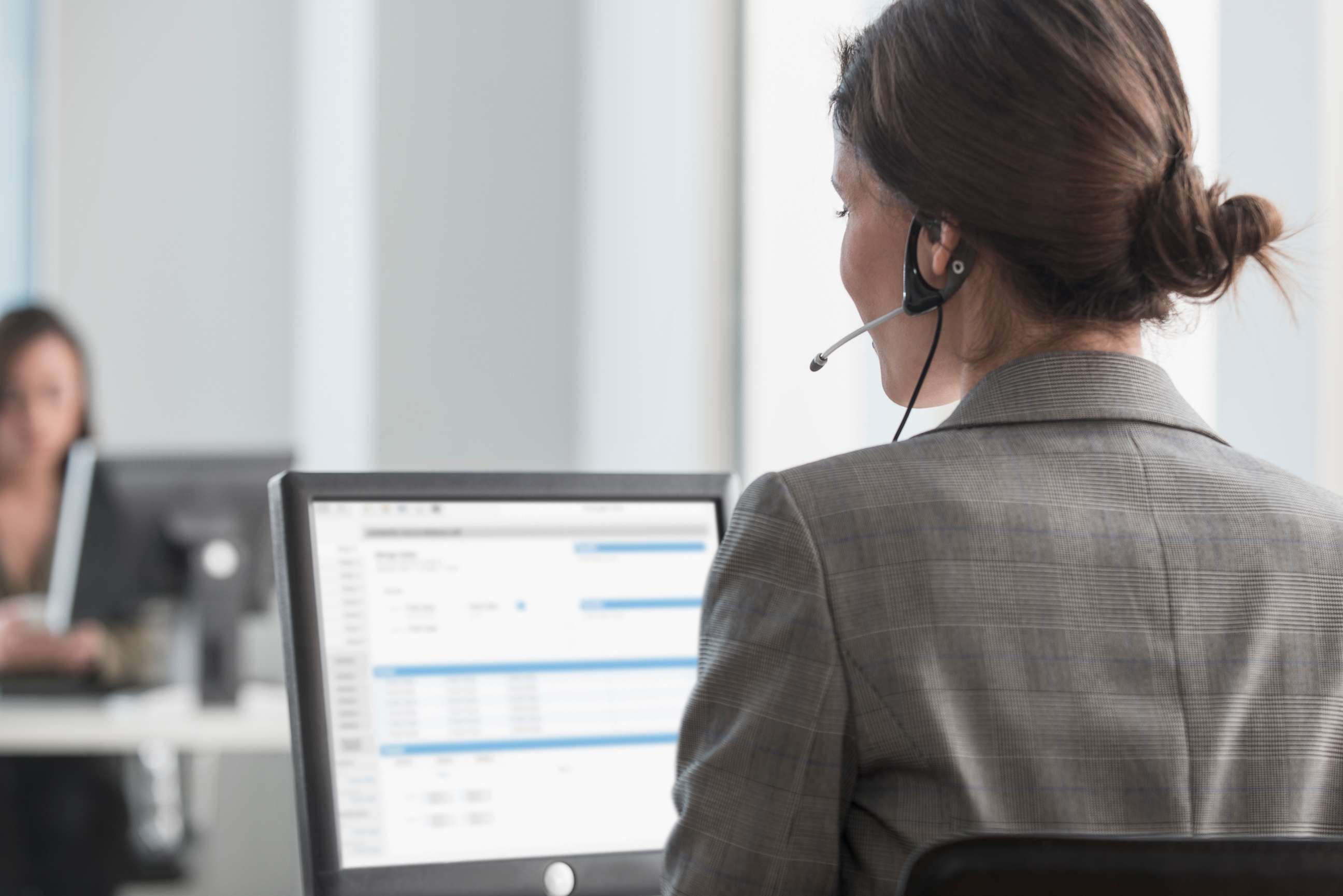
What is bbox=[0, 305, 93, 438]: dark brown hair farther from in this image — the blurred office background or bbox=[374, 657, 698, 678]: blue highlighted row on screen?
bbox=[374, 657, 698, 678]: blue highlighted row on screen

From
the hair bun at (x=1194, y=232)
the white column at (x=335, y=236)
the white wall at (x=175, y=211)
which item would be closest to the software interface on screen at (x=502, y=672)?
the hair bun at (x=1194, y=232)

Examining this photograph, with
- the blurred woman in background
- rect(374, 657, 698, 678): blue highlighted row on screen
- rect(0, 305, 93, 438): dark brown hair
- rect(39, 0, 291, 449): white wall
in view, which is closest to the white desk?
the blurred woman in background

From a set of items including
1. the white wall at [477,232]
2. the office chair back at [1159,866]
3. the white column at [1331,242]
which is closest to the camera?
the office chair back at [1159,866]

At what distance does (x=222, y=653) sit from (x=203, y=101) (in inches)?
84.9

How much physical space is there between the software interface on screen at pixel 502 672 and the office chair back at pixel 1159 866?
45 cm

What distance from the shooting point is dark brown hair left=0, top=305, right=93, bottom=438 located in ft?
10.5

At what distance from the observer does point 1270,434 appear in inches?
48.0

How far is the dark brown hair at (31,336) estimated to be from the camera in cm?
321

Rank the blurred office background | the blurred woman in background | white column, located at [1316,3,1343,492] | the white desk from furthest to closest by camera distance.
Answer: the blurred woman in background
the white desk
the blurred office background
white column, located at [1316,3,1343,492]

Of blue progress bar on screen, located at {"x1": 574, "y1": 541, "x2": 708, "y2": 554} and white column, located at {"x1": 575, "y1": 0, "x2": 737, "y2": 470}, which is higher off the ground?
white column, located at {"x1": 575, "y1": 0, "x2": 737, "y2": 470}

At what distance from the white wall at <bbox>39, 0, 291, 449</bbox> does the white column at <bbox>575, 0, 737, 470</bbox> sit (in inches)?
54.1

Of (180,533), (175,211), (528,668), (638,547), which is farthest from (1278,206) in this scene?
(175,211)

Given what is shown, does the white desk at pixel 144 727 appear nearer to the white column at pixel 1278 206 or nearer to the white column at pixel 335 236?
the white column at pixel 335 236

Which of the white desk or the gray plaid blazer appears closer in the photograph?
the gray plaid blazer
